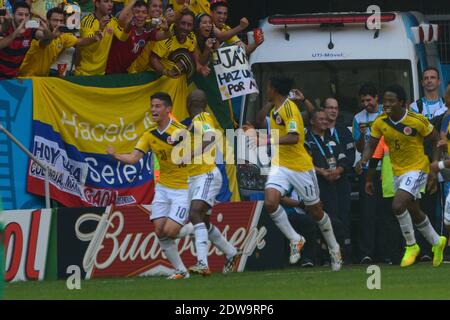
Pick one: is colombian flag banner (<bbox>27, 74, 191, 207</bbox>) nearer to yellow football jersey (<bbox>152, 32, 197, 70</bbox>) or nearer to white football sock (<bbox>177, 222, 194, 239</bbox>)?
yellow football jersey (<bbox>152, 32, 197, 70</bbox>)

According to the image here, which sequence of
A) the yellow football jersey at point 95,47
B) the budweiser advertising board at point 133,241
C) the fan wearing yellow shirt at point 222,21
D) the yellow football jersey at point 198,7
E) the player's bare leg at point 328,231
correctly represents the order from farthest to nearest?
the yellow football jersey at point 198,7
the fan wearing yellow shirt at point 222,21
the yellow football jersey at point 95,47
the budweiser advertising board at point 133,241
the player's bare leg at point 328,231

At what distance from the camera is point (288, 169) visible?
17.2 meters

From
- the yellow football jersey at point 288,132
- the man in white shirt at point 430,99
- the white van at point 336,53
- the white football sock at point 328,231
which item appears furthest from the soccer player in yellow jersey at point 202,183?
the man in white shirt at point 430,99

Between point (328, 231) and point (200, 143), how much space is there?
2.06 m

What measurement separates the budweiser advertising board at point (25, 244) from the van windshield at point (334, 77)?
377cm

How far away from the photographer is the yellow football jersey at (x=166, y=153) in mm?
16703

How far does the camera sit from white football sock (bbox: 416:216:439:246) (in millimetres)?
17766

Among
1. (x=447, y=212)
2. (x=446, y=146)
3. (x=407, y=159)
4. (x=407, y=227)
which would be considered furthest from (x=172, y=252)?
(x=446, y=146)

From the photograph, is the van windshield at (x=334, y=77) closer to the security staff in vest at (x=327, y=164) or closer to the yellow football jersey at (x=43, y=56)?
the security staff in vest at (x=327, y=164)

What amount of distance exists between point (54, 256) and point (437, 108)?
18.5 ft

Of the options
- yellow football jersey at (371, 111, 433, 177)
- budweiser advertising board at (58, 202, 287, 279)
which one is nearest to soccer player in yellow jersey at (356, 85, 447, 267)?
yellow football jersey at (371, 111, 433, 177)

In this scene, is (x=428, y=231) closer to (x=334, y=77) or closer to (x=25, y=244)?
(x=334, y=77)

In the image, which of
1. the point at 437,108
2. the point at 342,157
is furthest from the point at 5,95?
the point at 437,108

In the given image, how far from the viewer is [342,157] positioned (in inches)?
752
